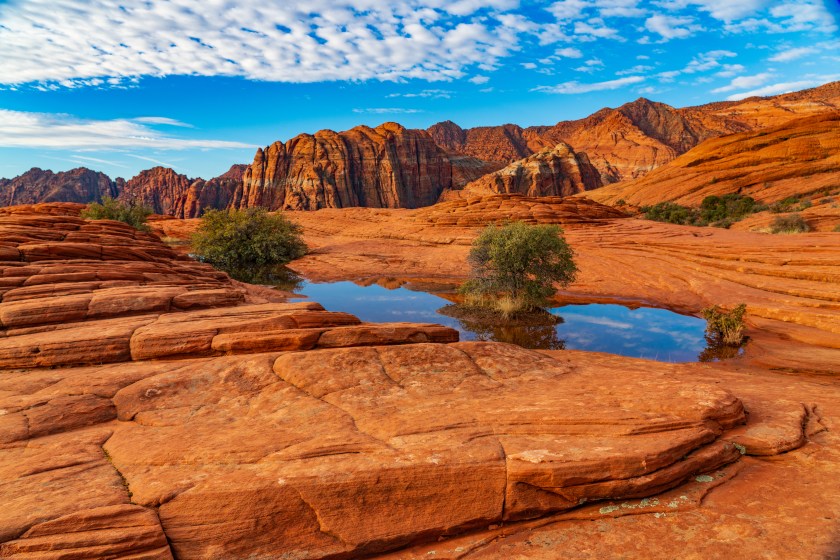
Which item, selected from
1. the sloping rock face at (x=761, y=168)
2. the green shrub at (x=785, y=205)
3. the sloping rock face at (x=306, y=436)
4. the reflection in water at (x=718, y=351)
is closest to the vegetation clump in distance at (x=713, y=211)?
the green shrub at (x=785, y=205)

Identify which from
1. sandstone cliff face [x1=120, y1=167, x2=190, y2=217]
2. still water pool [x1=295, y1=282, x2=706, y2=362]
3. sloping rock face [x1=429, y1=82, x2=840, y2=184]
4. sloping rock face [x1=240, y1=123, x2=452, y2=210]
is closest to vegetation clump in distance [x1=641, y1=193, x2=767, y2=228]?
still water pool [x1=295, y1=282, x2=706, y2=362]

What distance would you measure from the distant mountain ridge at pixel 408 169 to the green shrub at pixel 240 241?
206 feet

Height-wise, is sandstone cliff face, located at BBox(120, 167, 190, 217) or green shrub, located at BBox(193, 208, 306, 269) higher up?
sandstone cliff face, located at BBox(120, 167, 190, 217)

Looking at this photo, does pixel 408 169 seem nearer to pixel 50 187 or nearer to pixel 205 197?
pixel 205 197

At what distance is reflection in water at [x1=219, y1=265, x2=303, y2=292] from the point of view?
33259 millimetres

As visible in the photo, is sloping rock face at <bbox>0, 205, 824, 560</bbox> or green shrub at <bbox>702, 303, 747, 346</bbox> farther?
green shrub at <bbox>702, 303, 747, 346</bbox>

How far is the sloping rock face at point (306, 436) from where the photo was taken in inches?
196

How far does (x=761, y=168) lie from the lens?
5800 cm

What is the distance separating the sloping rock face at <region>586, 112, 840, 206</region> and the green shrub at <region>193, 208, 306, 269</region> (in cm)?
5193

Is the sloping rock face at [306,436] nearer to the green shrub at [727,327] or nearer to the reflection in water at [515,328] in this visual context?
the reflection in water at [515,328]

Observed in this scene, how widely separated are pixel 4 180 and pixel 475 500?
187 metres

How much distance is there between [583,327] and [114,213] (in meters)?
42.4

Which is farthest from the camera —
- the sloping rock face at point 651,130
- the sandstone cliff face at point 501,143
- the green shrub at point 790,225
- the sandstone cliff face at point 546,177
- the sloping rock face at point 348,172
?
the sandstone cliff face at point 501,143

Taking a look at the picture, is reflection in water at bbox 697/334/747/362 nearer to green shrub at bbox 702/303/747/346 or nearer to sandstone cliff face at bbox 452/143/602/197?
green shrub at bbox 702/303/747/346
